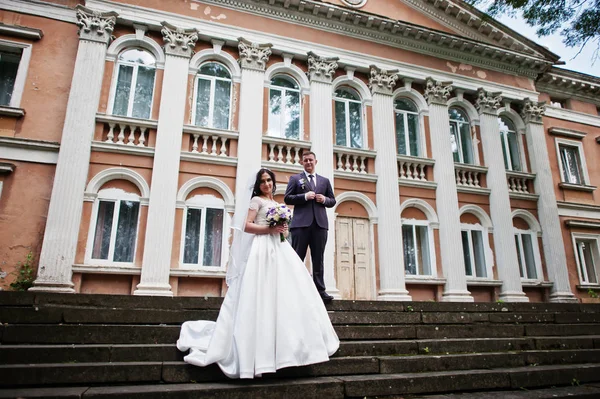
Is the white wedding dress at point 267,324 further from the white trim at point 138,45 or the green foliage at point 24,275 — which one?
the white trim at point 138,45

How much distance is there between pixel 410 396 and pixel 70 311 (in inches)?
181

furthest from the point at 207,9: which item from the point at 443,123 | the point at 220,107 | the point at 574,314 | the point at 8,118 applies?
the point at 574,314

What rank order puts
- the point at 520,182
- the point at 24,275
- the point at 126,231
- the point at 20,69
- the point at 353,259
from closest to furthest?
the point at 24,275, the point at 126,231, the point at 20,69, the point at 353,259, the point at 520,182

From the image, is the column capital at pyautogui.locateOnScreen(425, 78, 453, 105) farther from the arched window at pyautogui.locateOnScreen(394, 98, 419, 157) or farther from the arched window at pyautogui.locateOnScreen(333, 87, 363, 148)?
the arched window at pyautogui.locateOnScreen(333, 87, 363, 148)

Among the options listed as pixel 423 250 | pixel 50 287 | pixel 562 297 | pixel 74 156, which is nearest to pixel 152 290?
pixel 50 287

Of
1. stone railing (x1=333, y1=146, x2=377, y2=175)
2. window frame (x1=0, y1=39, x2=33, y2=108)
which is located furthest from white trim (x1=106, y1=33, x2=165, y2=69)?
stone railing (x1=333, y1=146, x2=377, y2=175)

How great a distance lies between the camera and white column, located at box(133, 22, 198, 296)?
9.12 metres

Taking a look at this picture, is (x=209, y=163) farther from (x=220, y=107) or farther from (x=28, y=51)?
(x=28, y=51)

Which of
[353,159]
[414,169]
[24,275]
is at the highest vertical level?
[353,159]

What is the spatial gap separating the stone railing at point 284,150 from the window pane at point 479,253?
619 cm

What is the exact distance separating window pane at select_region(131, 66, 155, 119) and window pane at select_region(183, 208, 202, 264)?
289 centimetres

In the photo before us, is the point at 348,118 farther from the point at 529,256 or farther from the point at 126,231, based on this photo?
the point at 529,256

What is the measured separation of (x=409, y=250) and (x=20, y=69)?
11377mm

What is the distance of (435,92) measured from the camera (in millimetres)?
12961
